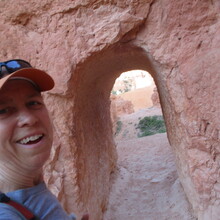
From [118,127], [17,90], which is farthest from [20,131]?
[118,127]

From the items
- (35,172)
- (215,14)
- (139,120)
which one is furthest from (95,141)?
(139,120)

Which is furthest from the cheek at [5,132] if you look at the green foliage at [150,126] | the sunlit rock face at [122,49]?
the green foliage at [150,126]

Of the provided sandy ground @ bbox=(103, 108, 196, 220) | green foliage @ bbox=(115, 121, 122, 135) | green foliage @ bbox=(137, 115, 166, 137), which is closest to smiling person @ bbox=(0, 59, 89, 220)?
sandy ground @ bbox=(103, 108, 196, 220)

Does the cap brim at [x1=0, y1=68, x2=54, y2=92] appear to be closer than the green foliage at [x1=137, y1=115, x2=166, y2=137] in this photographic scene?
Yes

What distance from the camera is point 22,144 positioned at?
2.70 ft

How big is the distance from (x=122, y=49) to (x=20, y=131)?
6.28ft

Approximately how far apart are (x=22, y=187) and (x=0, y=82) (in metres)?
0.39

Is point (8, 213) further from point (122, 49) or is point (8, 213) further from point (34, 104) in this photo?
point (122, 49)

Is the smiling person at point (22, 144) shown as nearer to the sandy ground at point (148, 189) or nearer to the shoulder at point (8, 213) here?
the shoulder at point (8, 213)

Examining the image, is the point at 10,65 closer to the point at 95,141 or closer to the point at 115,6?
the point at 115,6

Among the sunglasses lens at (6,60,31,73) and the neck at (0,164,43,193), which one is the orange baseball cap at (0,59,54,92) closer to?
the sunglasses lens at (6,60,31,73)

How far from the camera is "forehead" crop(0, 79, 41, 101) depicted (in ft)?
2.63

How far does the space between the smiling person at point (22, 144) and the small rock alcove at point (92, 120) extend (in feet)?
4.78

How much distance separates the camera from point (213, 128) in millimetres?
2008
